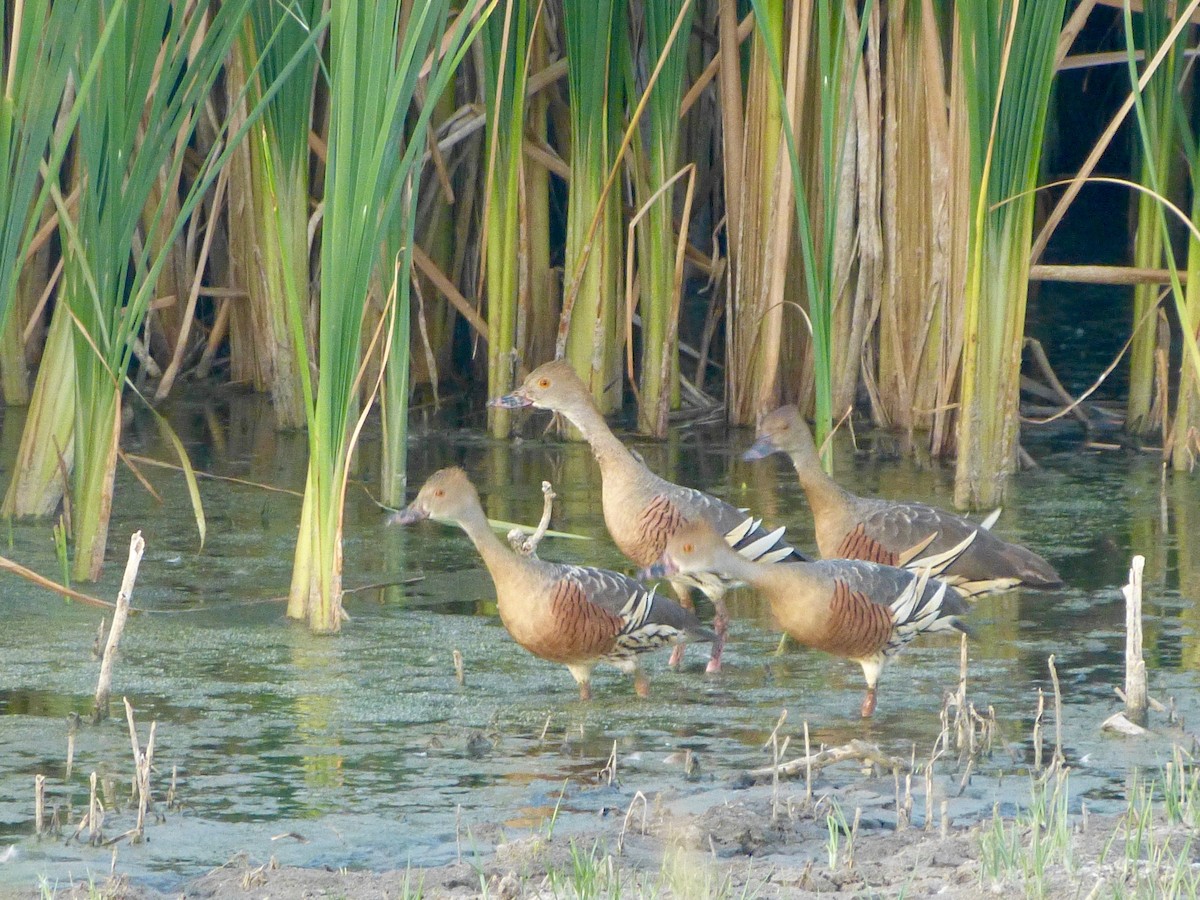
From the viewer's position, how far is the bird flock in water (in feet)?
17.5

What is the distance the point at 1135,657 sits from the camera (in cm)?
486

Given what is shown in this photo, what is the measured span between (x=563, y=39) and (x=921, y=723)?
5.16 m

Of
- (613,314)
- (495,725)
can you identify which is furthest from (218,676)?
(613,314)

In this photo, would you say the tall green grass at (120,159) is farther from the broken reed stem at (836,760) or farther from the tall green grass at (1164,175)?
the tall green grass at (1164,175)

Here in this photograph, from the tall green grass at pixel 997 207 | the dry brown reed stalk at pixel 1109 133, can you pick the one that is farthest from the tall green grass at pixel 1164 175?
the tall green grass at pixel 997 207

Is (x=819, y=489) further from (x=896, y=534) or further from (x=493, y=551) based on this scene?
(x=493, y=551)

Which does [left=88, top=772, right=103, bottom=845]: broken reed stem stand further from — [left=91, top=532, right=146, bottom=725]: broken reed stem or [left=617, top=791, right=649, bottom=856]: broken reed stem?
[left=617, top=791, right=649, bottom=856]: broken reed stem

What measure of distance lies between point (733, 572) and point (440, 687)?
3.13 ft

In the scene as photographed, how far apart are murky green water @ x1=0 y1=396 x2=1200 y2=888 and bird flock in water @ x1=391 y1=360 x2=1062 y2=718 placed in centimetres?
18

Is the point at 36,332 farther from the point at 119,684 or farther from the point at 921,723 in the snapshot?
the point at 921,723

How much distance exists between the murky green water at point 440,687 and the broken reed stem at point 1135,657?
9 cm

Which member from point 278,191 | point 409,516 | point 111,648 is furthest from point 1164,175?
point 111,648

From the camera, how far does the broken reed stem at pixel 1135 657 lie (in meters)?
4.84

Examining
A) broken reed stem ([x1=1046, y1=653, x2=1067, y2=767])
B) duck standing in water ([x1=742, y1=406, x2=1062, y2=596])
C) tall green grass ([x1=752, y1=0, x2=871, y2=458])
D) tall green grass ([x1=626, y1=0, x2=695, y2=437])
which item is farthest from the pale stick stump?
tall green grass ([x1=626, y1=0, x2=695, y2=437])
